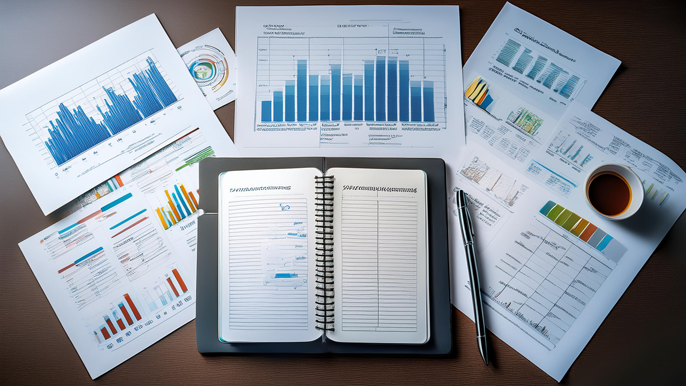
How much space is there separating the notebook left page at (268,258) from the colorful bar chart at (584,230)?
1.81 feet

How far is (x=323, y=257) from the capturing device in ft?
2.63

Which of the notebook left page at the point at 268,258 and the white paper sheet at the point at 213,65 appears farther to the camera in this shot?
the white paper sheet at the point at 213,65

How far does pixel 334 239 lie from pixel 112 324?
1.81 feet

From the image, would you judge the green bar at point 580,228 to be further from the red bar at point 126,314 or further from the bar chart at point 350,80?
the red bar at point 126,314

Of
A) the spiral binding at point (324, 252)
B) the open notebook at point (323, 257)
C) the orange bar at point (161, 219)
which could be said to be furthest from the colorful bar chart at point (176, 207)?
the spiral binding at point (324, 252)

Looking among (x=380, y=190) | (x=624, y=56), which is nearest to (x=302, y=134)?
(x=380, y=190)


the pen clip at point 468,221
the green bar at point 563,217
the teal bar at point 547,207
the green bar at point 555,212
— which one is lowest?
the green bar at point 563,217

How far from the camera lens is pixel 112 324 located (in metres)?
0.84

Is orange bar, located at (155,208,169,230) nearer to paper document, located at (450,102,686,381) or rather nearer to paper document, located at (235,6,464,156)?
paper document, located at (235,6,464,156)

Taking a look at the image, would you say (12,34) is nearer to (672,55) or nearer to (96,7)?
(96,7)

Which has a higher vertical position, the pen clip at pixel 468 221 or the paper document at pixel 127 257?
the paper document at pixel 127 257

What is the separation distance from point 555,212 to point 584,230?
0.08 metres

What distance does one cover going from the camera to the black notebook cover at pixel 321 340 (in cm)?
81

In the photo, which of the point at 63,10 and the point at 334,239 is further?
the point at 63,10
